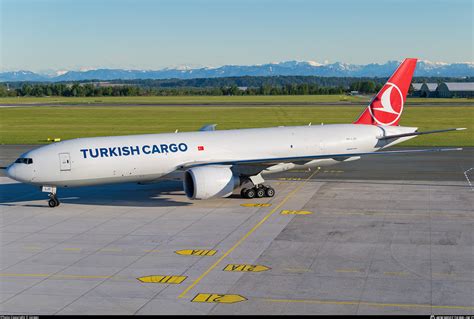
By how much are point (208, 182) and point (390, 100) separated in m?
16.0

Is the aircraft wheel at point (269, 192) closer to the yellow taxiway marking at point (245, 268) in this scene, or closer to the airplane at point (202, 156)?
the airplane at point (202, 156)

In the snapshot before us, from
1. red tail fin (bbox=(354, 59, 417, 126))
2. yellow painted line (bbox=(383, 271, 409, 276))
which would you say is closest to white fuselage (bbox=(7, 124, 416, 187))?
red tail fin (bbox=(354, 59, 417, 126))

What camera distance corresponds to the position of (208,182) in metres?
32.0

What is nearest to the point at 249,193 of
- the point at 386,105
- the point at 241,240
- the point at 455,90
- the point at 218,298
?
the point at 241,240

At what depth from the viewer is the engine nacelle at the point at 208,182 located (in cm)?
3190

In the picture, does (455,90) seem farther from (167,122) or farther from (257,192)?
(257,192)

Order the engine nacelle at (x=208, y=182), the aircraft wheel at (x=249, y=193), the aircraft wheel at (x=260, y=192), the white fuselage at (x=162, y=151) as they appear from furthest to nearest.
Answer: the aircraft wheel at (x=260, y=192) → the aircraft wheel at (x=249, y=193) → the white fuselage at (x=162, y=151) → the engine nacelle at (x=208, y=182)

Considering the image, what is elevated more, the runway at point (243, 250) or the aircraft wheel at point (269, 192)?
the aircraft wheel at point (269, 192)

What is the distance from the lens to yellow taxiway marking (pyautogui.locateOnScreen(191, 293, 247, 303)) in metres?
19.0

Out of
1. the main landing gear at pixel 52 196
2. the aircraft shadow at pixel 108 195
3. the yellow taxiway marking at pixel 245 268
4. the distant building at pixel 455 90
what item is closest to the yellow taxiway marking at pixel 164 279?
the yellow taxiway marking at pixel 245 268

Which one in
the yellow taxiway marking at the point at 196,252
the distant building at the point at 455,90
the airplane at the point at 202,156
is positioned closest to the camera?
the yellow taxiway marking at the point at 196,252

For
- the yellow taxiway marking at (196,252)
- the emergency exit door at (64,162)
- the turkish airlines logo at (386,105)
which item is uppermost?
the turkish airlines logo at (386,105)

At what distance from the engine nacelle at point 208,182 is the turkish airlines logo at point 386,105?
13.1m

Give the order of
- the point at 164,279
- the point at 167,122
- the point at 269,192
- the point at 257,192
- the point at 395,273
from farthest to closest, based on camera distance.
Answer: the point at 167,122 → the point at 269,192 → the point at 257,192 → the point at 395,273 → the point at 164,279
